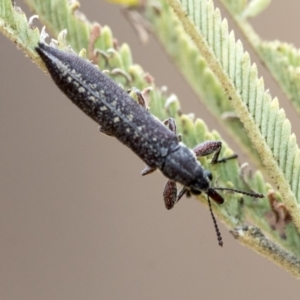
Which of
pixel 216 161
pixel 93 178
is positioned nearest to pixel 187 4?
pixel 216 161

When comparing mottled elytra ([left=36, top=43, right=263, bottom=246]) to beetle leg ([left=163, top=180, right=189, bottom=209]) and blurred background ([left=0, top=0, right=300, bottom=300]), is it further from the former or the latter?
blurred background ([left=0, top=0, right=300, bottom=300])

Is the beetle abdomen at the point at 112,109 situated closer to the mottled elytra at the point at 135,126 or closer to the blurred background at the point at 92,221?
the mottled elytra at the point at 135,126

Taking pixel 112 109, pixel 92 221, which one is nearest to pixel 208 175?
pixel 112 109

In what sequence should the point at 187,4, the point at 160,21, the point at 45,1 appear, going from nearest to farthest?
the point at 187,4
the point at 45,1
the point at 160,21

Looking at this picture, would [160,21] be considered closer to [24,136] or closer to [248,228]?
[248,228]

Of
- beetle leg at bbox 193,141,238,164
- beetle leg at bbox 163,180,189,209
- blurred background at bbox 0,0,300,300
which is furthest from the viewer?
blurred background at bbox 0,0,300,300

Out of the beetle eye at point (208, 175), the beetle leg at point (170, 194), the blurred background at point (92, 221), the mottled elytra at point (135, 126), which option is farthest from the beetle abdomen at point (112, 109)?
the blurred background at point (92, 221)

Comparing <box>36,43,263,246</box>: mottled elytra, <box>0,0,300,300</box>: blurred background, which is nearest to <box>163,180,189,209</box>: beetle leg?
<box>36,43,263,246</box>: mottled elytra
